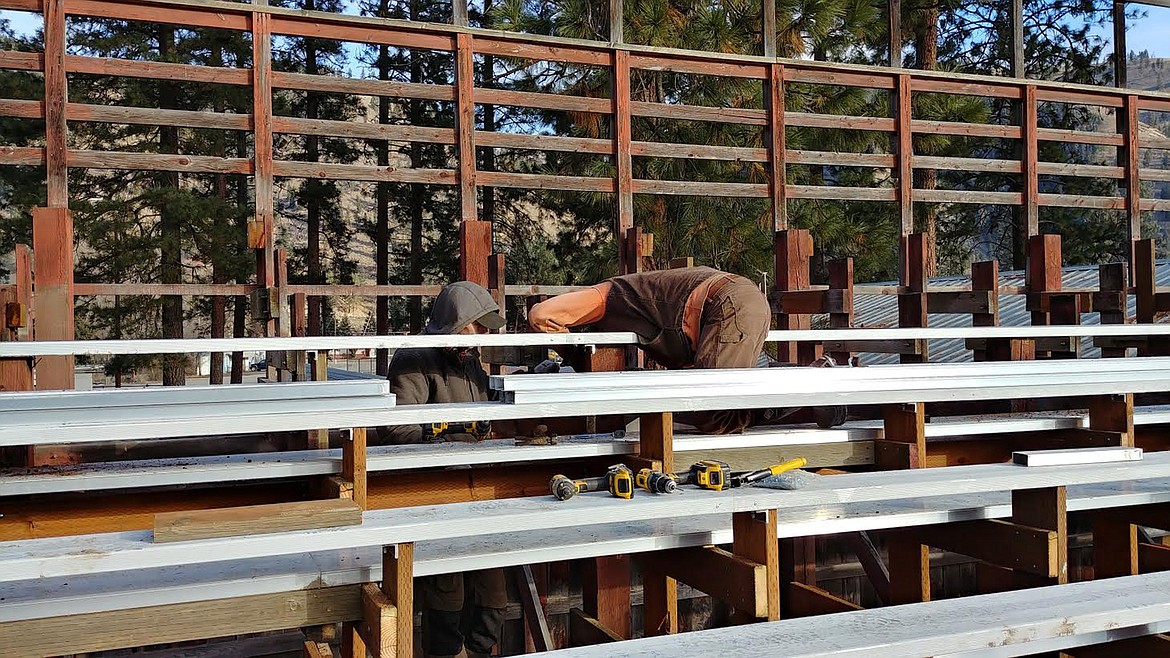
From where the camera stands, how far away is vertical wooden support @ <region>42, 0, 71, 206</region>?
6.67 metres

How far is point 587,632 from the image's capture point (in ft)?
14.7

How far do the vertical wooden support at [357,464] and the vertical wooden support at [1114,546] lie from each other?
371 centimetres

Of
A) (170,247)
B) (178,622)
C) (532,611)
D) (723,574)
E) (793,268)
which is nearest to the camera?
(178,622)

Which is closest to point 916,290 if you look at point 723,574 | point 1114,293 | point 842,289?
point 842,289

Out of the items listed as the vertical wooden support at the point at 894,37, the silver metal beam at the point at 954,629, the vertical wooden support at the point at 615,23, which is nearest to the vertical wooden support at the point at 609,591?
the silver metal beam at the point at 954,629

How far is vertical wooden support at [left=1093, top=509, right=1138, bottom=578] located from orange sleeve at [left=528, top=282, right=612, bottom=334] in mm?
2708

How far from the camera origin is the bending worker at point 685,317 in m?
4.51

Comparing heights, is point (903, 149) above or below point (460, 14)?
below

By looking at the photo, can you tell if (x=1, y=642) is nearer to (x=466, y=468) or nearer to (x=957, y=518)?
(x=466, y=468)

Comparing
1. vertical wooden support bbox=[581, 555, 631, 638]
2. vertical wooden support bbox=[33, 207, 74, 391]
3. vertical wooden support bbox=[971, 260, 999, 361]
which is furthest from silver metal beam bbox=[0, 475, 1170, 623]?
vertical wooden support bbox=[971, 260, 999, 361]

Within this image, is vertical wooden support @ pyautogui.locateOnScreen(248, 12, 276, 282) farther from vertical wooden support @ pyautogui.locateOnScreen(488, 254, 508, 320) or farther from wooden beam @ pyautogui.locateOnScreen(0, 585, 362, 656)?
wooden beam @ pyautogui.locateOnScreen(0, 585, 362, 656)

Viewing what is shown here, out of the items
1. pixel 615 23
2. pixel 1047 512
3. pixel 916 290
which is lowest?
pixel 1047 512

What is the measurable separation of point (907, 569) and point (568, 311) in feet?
6.57

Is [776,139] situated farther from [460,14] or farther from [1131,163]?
[1131,163]
